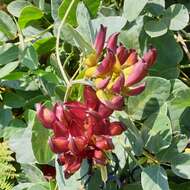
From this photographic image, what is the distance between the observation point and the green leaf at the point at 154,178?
1025mm

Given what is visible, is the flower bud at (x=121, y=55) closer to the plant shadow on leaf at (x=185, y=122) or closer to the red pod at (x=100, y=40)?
the red pod at (x=100, y=40)

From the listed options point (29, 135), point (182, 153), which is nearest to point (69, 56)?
point (29, 135)

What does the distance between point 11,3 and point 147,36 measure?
0.32 meters

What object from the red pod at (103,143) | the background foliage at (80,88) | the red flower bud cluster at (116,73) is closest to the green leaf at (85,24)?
the background foliage at (80,88)

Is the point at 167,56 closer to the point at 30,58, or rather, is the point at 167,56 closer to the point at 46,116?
the point at 30,58

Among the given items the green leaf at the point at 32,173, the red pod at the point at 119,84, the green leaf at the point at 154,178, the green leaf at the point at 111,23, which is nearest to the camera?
the red pod at the point at 119,84

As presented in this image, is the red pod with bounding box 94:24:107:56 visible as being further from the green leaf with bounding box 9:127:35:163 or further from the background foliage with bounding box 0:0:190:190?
the green leaf with bounding box 9:127:35:163

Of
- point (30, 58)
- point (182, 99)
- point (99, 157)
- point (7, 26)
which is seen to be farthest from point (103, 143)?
point (7, 26)

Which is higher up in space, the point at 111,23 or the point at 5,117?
the point at 111,23

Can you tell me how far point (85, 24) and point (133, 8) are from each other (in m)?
0.12

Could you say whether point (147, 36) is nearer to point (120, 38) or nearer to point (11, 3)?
point (120, 38)

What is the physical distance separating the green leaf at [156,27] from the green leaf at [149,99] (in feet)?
0.46

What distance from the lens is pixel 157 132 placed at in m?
1.08

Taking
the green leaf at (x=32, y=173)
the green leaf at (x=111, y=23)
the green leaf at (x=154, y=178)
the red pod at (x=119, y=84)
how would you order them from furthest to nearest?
the green leaf at (x=32, y=173) → the green leaf at (x=111, y=23) → the green leaf at (x=154, y=178) → the red pod at (x=119, y=84)
